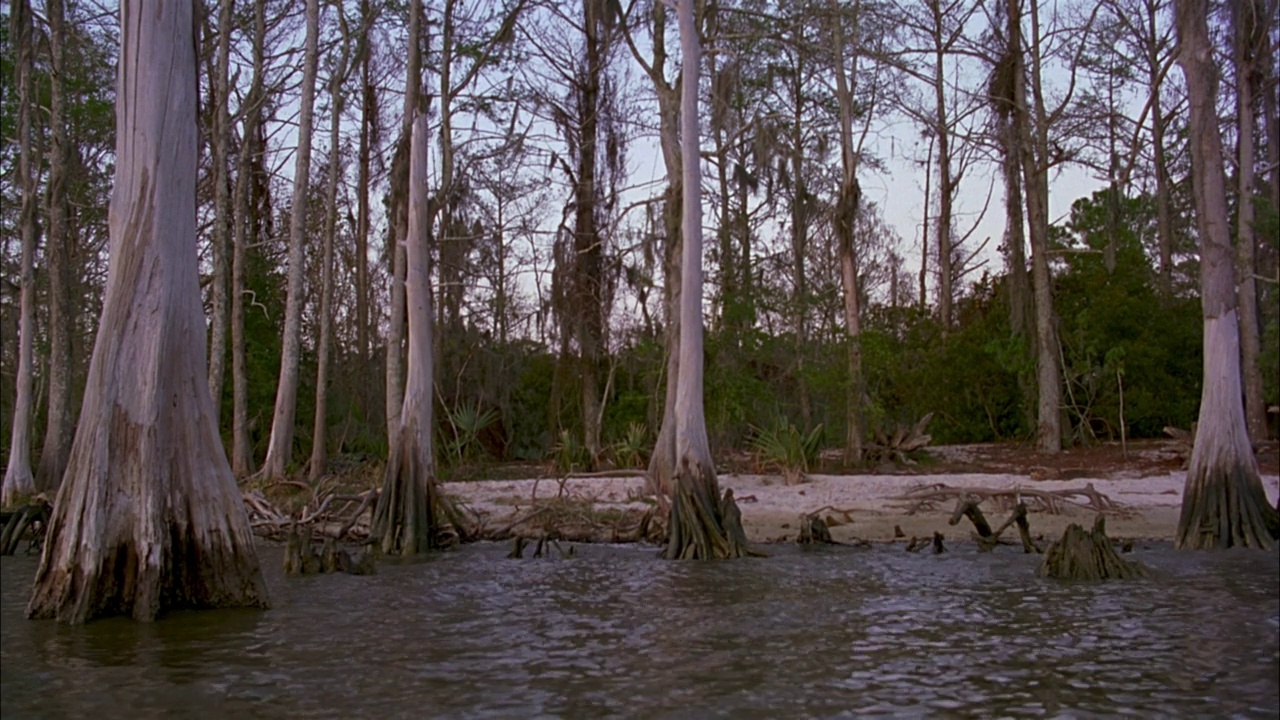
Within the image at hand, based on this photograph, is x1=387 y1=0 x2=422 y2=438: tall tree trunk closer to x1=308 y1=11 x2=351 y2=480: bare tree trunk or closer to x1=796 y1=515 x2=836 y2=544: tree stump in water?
x1=308 y1=11 x2=351 y2=480: bare tree trunk

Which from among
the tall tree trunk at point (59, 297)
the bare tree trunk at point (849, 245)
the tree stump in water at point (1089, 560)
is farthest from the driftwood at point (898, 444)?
the tall tree trunk at point (59, 297)

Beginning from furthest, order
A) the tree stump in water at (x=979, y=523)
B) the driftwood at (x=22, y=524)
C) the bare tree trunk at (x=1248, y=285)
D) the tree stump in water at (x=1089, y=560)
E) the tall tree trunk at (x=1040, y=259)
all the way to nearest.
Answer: the tall tree trunk at (x=1040, y=259) → the bare tree trunk at (x=1248, y=285) → the driftwood at (x=22, y=524) → the tree stump in water at (x=979, y=523) → the tree stump in water at (x=1089, y=560)

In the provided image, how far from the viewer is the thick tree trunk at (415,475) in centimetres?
1330

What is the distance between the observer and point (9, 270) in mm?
27969

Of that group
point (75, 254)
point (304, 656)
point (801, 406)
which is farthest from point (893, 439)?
point (75, 254)

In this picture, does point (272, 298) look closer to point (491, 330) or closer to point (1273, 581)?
point (491, 330)

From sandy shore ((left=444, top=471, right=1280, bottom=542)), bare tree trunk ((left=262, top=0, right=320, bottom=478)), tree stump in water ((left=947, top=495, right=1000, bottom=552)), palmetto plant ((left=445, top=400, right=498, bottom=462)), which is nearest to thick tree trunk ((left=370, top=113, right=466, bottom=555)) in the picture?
sandy shore ((left=444, top=471, right=1280, bottom=542))

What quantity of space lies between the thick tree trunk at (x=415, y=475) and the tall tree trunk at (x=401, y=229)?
1.50ft

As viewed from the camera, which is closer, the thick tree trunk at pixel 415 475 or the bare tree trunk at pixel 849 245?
the thick tree trunk at pixel 415 475

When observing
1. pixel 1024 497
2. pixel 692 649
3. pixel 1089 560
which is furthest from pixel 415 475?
pixel 1024 497

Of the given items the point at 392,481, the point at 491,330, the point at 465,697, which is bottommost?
the point at 465,697

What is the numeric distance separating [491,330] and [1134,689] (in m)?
21.4

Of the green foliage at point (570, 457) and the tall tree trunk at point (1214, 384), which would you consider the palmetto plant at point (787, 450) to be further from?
the tall tree trunk at point (1214, 384)

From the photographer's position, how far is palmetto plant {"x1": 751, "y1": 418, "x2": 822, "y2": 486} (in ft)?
57.9
